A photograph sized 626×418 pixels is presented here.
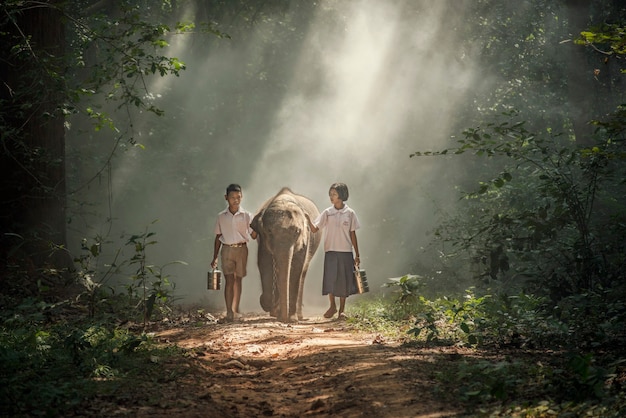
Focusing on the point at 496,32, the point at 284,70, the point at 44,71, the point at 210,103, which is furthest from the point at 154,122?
the point at 44,71

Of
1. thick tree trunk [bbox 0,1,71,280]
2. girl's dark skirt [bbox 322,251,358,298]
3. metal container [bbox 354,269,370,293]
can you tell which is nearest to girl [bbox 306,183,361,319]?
girl's dark skirt [bbox 322,251,358,298]

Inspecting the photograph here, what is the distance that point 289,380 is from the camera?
6.44m

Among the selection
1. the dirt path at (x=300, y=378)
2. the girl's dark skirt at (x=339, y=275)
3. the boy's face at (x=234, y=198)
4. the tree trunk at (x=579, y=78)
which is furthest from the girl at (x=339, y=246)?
the tree trunk at (x=579, y=78)

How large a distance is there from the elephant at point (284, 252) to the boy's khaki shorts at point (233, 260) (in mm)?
618

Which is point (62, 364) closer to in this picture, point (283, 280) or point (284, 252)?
point (283, 280)

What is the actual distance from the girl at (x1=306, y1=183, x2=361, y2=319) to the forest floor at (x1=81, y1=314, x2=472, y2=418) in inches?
104

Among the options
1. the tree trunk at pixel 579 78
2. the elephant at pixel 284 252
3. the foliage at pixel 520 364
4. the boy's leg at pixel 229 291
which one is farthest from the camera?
the tree trunk at pixel 579 78

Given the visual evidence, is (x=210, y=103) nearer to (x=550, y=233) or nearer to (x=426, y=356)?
(x=550, y=233)

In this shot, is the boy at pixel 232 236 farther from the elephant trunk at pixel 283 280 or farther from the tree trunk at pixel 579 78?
the tree trunk at pixel 579 78

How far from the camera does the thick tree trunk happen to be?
10.5 m

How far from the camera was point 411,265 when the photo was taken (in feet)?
70.9

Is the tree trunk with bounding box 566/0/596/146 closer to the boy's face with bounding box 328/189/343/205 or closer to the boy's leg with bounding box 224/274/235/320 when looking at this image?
the boy's face with bounding box 328/189/343/205

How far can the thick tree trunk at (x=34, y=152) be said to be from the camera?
10.5m

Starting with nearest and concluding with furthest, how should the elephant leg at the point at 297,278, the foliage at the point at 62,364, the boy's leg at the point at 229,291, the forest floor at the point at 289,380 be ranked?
the foliage at the point at 62,364
the forest floor at the point at 289,380
the boy's leg at the point at 229,291
the elephant leg at the point at 297,278
